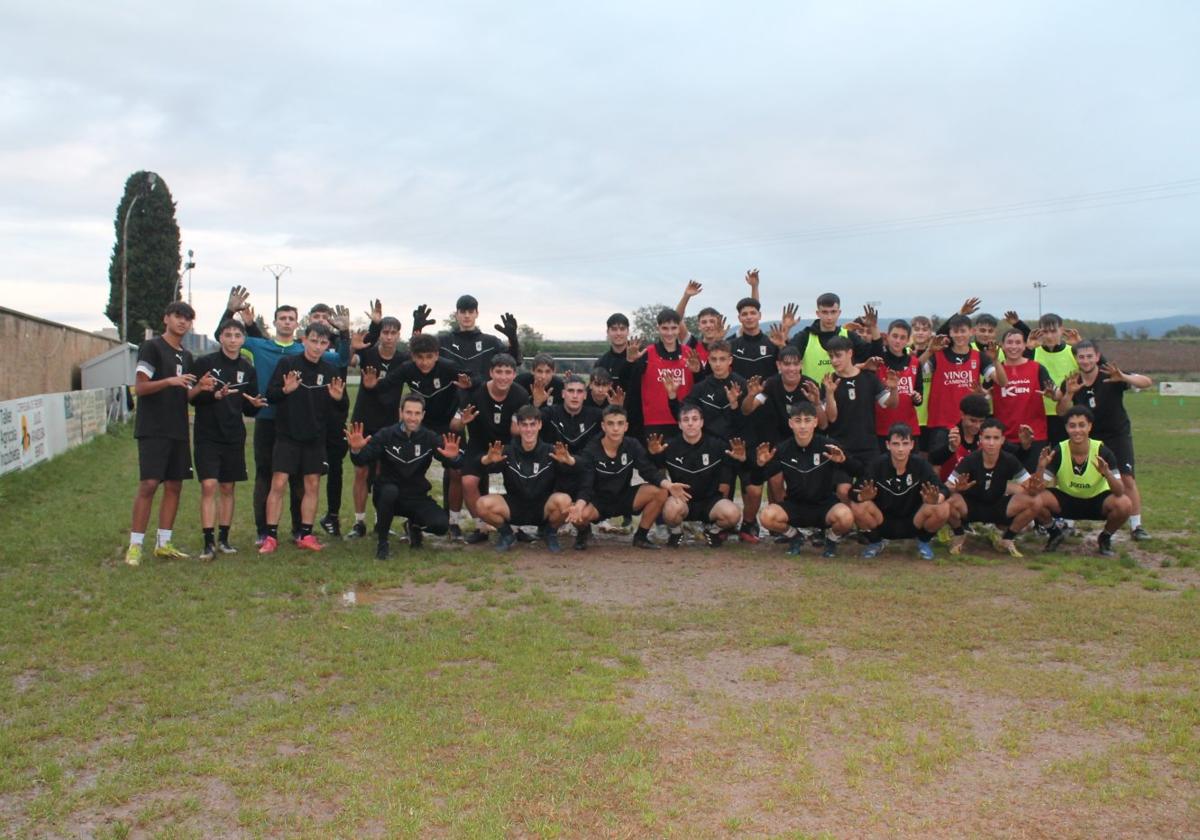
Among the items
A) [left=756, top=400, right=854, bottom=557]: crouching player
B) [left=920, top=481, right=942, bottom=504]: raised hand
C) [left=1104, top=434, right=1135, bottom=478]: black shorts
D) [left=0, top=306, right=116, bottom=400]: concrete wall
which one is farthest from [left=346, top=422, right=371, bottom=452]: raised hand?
[left=0, top=306, right=116, bottom=400]: concrete wall

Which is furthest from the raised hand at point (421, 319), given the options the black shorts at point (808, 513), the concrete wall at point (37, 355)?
the concrete wall at point (37, 355)

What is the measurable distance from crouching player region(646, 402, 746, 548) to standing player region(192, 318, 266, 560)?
3715 mm

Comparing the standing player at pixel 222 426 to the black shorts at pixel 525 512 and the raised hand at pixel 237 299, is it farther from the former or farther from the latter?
the black shorts at pixel 525 512

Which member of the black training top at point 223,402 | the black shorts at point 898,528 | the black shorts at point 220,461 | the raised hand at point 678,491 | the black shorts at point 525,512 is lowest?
the black shorts at point 898,528

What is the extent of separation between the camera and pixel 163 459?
305 inches

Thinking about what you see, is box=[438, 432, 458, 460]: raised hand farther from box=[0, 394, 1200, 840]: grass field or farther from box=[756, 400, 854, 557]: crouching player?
box=[756, 400, 854, 557]: crouching player

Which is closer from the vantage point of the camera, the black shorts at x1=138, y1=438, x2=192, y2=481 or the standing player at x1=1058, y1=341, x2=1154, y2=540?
the black shorts at x1=138, y1=438, x2=192, y2=481

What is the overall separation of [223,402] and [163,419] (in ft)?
1.64

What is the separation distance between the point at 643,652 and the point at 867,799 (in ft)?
6.79

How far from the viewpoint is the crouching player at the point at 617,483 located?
8578 millimetres

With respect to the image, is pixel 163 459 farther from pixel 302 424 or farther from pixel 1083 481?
pixel 1083 481

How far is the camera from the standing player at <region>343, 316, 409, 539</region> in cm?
889

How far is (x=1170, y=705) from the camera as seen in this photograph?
15.0 feet

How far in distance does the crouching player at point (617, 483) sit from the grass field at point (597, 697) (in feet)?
2.46
